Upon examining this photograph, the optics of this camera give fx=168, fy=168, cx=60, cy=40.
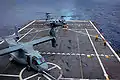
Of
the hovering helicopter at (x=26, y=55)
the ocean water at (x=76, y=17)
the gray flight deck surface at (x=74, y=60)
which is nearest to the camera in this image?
the hovering helicopter at (x=26, y=55)

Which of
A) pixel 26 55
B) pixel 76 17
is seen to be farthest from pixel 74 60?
pixel 76 17

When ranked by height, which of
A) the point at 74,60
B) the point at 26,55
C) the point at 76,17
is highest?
the point at 26,55

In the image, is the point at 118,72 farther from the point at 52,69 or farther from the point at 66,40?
the point at 66,40

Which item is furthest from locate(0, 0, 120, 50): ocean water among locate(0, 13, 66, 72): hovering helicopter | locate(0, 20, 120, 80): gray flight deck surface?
locate(0, 13, 66, 72): hovering helicopter

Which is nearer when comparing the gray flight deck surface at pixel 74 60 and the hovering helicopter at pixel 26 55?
the hovering helicopter at pixel 26 55

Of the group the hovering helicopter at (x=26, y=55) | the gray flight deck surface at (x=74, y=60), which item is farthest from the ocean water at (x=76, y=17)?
the hovering helicopter at (x=26, y=55)

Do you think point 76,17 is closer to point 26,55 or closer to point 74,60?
point 74,60

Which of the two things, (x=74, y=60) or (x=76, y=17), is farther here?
(x=76, y=17)

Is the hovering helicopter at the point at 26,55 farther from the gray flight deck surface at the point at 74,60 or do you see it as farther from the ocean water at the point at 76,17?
the ocean water at the point at 76,17

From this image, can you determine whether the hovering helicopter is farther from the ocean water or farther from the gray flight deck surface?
the ocean water

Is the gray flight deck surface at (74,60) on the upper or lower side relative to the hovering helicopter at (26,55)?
lower
